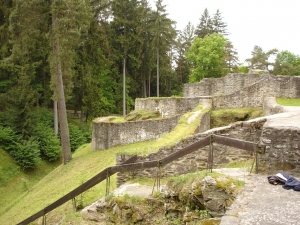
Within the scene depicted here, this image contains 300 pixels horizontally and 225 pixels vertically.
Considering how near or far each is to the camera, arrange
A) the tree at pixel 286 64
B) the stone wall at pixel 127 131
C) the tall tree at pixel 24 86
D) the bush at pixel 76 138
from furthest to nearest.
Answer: the tree at pixel 286 64 → the bush at pixel 76 138 → the tall tree at pixel 24 86 → the stone wall at pixel 127 131

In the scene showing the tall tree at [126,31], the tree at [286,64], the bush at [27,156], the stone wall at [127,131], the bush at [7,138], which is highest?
the tall tree at [126,31]

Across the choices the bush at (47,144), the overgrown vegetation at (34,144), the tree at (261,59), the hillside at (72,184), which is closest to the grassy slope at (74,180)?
the hillside at (72,184)

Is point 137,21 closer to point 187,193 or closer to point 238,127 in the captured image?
point 238,127

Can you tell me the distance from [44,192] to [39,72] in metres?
18.6

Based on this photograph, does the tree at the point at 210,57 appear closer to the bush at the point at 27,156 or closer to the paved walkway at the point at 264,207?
the bush at the point at 27,156

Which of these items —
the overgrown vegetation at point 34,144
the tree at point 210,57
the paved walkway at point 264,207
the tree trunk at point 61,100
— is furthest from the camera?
the tree at point 210,57

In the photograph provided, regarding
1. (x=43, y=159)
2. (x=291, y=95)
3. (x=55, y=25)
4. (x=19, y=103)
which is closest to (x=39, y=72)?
(x=19, y=103)

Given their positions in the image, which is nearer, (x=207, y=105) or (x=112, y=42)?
(x=207, y=105)

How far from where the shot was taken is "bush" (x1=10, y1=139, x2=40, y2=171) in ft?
69.1

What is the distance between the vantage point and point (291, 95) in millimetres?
16266

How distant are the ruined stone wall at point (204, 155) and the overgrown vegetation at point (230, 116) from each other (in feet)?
25.0

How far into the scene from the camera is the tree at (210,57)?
27442 mm

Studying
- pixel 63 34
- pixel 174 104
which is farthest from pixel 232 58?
pixel 63 34

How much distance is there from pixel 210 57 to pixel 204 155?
2068cm
